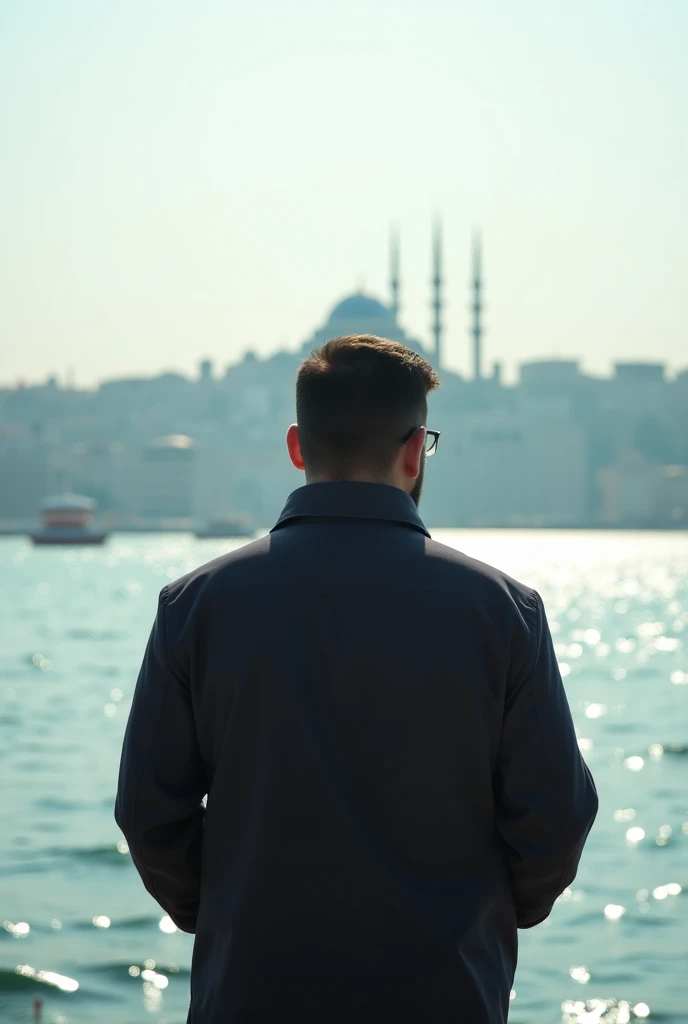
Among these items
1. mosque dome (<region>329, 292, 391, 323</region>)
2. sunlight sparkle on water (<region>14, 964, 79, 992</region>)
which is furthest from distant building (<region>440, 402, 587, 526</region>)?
sunlight sparkle on water (<region>14, 964, 79, 992</region>)

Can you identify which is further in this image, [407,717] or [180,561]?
[180,561]

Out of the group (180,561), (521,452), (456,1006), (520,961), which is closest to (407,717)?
(456,1006)

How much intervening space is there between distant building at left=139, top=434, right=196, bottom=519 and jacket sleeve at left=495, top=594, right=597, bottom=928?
314ft

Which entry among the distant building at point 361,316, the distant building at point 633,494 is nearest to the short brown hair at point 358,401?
the distant building at point 361,316

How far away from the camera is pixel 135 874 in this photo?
6.57 m

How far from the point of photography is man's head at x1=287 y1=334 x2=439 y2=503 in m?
1.64

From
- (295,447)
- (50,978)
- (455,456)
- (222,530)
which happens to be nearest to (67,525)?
(222,530)

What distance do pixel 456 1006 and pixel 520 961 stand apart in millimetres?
3922

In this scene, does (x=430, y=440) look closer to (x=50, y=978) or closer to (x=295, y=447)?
(x=295, y=447)

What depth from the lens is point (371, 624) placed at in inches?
61.7

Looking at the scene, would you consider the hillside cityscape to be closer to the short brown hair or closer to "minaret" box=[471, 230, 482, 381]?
"minaret" box=[471, 230, 482, 381]

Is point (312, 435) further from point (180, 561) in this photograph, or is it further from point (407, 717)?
point (180, 561)

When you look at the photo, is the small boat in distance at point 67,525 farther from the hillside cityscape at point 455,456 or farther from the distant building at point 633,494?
the distant building at point 633,494

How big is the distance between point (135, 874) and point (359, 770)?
521cm
